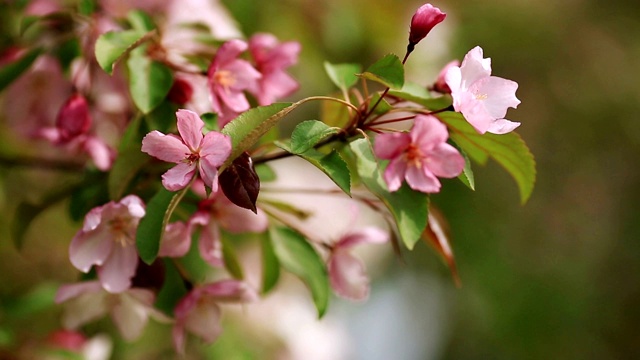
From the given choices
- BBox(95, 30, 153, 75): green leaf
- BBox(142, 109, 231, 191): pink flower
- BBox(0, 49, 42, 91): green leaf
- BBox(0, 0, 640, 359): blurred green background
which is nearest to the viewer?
BBox(142, 109, 231, 191): pink flower

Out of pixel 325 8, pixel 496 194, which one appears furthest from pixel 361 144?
pixel 496 194

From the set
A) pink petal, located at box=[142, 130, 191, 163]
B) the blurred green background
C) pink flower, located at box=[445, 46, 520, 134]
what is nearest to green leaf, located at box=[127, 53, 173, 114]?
pink petal, located at box=[142, 130, 191, 163]

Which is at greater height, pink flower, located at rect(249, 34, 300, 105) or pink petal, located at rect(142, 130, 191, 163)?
pink petal, located at rect(142, 130, 191, 163)

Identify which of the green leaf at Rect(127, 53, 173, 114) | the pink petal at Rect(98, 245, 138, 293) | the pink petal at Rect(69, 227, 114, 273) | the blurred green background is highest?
the green leaf at Rect(127, 53, 173, 114)

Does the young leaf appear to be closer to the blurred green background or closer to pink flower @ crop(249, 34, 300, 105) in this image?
pink flower @ crop(249, 34, 300, 105)

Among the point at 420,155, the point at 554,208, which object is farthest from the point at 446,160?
the point at 554,208

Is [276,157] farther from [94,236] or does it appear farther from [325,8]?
[325,8]

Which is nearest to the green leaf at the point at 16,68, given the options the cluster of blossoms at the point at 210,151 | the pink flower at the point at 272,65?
the cluster of blossoms at the point at 210,151
